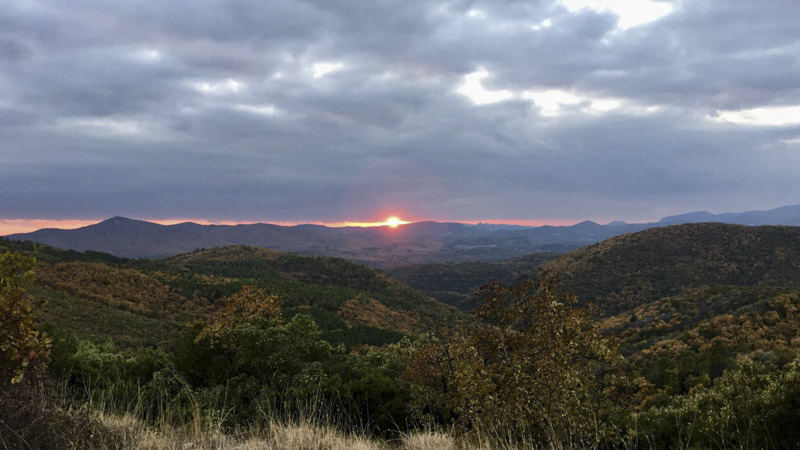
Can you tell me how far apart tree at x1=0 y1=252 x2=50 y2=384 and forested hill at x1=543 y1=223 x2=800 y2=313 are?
253ft

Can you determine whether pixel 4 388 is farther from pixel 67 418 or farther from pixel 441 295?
pixel 441 295

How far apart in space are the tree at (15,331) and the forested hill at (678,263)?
7716 centimetres

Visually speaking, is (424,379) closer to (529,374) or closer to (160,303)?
(529,374)

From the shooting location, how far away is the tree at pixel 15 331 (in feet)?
18.8

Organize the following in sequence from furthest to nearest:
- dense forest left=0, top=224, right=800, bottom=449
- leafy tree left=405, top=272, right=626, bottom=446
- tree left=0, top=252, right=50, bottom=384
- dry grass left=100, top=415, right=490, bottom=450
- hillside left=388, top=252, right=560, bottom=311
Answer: hillside left=388, top=252, right=560, bottom=311
leafy tree left=405, top=272, right=626, bottom=446
dense forest left=0, top=224, right=800, bottom=449
dry grass left=100, top=415, right=490, bottom=450
tree left=0, top=252, right=50, bottom=384

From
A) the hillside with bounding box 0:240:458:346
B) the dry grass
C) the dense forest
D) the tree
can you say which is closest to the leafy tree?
the dense forest

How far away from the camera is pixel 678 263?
85562 mm

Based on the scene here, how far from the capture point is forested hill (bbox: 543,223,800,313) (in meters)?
73.2

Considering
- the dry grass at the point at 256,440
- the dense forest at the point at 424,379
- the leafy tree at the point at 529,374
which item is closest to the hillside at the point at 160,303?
the dense forest at the point at 424,379

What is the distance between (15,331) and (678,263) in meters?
103

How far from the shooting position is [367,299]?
206 ft

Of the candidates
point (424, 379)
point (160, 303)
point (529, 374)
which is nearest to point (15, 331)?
point (424, 379)

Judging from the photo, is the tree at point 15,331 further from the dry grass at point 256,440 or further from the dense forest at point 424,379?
the dry grass at point 256,440

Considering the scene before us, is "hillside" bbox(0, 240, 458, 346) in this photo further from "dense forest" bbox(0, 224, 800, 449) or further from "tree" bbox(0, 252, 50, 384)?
"tree" bbox(0, 252, 50, 384)
